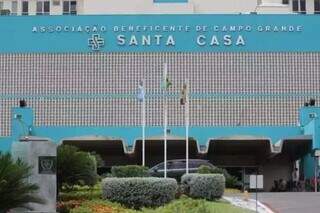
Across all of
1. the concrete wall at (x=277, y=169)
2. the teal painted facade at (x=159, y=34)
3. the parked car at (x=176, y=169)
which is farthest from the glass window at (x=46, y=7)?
the parked car at (x=176, y=169)

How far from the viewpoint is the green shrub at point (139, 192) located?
24391 millimetres

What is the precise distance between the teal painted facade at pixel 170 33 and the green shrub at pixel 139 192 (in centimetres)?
3762

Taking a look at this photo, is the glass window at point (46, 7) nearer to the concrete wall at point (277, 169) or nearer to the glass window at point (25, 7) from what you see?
the glass window at point (25, 7)

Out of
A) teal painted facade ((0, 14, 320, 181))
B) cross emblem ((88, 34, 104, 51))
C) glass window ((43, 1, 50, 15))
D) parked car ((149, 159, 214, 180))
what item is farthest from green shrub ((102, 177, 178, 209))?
glass window ((43, 1, 50, 15))

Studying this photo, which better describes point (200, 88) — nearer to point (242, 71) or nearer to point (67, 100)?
point (242, 71)

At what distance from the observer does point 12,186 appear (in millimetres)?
16828

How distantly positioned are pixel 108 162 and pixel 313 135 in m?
16.9

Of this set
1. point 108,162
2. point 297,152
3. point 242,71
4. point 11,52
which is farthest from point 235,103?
point 11,52

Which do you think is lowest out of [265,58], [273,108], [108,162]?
[108,162]

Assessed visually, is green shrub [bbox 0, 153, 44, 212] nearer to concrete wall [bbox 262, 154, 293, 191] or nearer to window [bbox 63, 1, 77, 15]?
concrete wall [bbox 262, 154, 293, 191]

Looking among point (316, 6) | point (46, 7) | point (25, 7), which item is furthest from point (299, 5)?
point (25, 7)

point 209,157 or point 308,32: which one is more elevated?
point 308,32

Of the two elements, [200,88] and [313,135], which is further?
[200,88]

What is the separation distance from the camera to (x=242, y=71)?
61.2 metres
